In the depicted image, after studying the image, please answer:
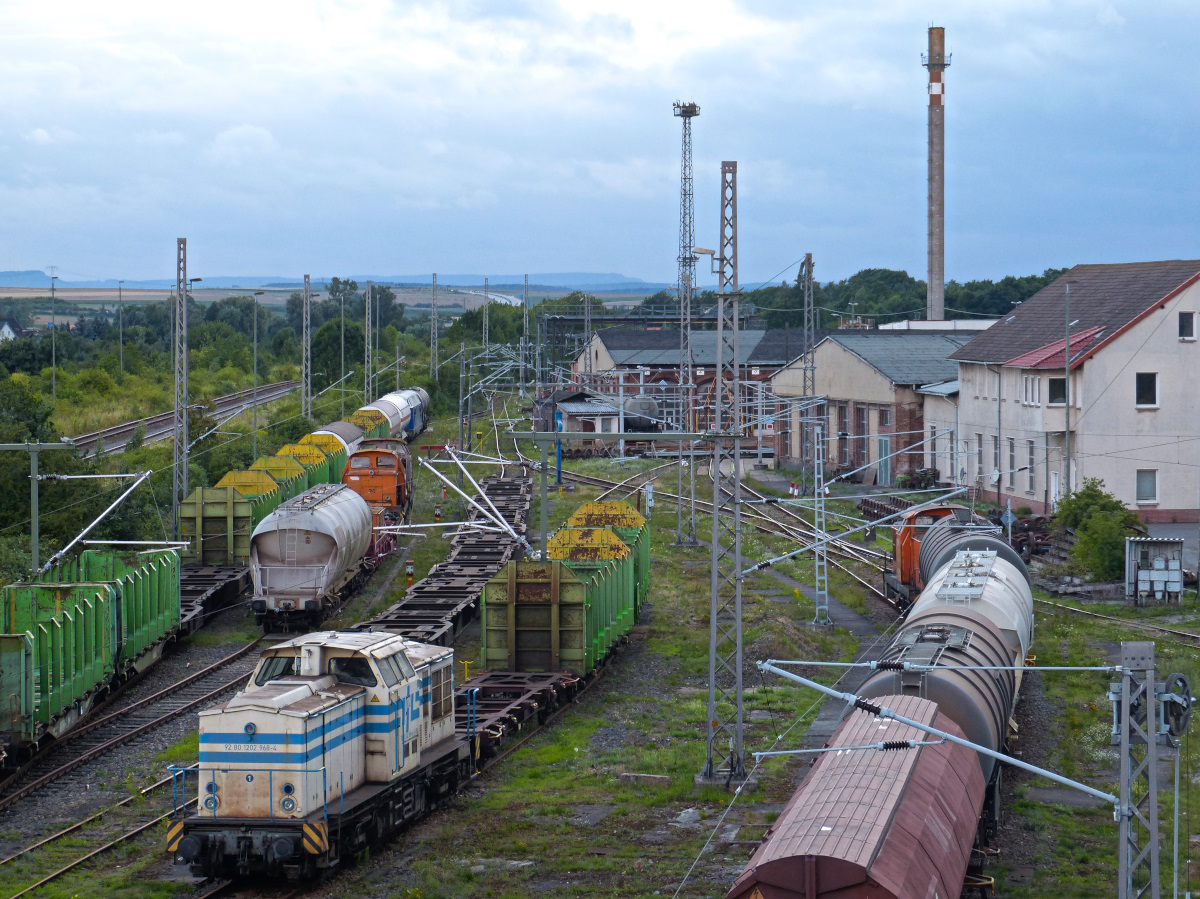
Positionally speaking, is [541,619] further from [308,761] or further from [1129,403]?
[1129,403]

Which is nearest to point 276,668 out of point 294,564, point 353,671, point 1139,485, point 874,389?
point 353,671

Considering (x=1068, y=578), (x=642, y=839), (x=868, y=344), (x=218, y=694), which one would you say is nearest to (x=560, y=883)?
(x=642, y=839)

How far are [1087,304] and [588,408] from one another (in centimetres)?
2565

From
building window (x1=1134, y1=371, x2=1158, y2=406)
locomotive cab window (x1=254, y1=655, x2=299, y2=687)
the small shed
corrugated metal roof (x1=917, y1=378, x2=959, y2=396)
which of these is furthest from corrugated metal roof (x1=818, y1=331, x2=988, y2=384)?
locomotive cab window (x1=254, y1=655, x2=299, y2=687)

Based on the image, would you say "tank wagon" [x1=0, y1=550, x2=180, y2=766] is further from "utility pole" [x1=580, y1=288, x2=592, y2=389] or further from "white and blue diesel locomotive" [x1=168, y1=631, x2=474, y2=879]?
"utility pole" [x1=580, y1=288, x2=592, y2=389]

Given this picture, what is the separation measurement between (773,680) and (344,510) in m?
13.0

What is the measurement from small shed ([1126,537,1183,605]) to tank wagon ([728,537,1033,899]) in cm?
1580

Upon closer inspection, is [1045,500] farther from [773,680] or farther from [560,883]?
[560,883]

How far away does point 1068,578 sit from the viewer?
39.8 m

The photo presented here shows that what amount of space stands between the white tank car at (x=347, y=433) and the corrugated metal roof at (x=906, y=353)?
22.8 meters

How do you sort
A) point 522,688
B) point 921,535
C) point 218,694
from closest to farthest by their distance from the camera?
point 522,688 → point 218,694 → point 921,535

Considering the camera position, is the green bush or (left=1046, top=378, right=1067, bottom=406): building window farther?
(left=1046, top=378, right=1067, bottom=406): building window

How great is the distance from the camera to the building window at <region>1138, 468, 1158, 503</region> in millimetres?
48219

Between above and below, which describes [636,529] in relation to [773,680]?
above
